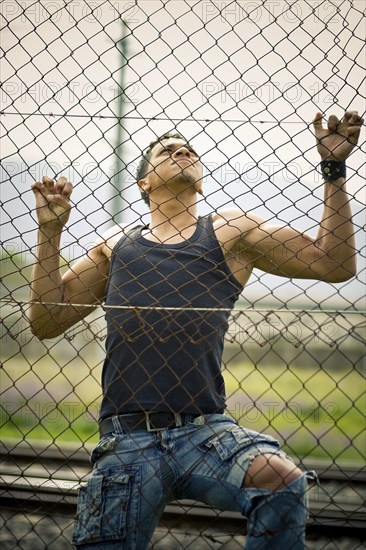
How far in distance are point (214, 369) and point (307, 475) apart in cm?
43

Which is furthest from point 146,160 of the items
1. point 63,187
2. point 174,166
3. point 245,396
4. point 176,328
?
point 245,396

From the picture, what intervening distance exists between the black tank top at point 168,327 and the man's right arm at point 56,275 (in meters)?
0.15

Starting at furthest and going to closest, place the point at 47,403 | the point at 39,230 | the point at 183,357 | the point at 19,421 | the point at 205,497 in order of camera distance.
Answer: the point at 19,421 < the point at 47,403 < the point at 39,230 < the point at 183,357 < the point at 205,497

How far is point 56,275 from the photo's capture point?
257 centimetres

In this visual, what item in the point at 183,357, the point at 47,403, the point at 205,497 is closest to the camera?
the point at 205,497

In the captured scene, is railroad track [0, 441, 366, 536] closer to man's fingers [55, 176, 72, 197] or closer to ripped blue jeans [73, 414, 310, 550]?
ripped blue jeans [73, 414, 310, 550]

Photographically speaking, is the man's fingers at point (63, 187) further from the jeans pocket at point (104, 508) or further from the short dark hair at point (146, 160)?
the jeans pocket at point (104, 508)

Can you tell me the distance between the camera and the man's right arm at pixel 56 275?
2.49 metres

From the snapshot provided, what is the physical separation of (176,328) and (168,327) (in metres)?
0.03

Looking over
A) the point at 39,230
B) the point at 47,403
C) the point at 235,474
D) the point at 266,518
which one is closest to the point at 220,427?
the point at 235,474

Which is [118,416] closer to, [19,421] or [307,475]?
[307,475]

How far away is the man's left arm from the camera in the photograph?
2.30 metres

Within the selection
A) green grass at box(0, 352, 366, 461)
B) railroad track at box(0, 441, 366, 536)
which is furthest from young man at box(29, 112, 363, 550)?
green grass at box(0, 352, 366, 461)

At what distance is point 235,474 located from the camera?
6.99ft
